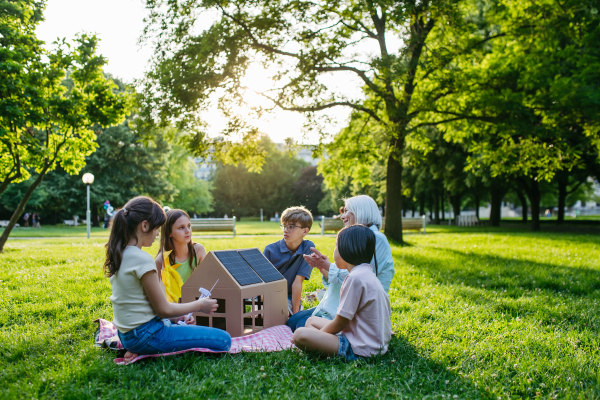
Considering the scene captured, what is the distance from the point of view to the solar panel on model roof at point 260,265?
430 cm

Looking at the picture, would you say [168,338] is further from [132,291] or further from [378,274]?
[378,274]

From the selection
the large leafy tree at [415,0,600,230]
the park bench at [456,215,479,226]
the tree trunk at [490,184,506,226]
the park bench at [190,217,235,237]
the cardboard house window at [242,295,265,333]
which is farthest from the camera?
the park bench at [456,215,479,226]

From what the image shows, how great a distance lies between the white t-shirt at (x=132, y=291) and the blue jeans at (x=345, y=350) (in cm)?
157

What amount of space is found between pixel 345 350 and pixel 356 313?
14.5 inches

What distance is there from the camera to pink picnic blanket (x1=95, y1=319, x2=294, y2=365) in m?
3.78

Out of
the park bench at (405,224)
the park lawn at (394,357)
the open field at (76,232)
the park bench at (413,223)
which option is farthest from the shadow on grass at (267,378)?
the open field at (76,232)

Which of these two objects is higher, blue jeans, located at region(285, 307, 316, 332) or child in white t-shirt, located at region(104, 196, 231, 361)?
child in white t-shirt, located at region(104, 196, 231, 361)

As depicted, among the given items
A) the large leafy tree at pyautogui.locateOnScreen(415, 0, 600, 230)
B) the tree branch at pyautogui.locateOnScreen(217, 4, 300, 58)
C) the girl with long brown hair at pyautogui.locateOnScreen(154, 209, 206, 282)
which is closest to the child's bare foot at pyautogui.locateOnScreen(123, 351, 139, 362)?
the girl with long brown hair at pyautogui.locateOnScreen(154, 209, 206, 282)

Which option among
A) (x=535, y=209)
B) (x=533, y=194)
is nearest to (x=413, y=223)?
(x=535, y=209)

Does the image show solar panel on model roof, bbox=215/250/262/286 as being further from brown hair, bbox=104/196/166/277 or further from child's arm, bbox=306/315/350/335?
brown hair, bbox=104/196/166/277

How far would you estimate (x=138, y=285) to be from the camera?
339cm

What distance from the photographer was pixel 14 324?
480 centimetres

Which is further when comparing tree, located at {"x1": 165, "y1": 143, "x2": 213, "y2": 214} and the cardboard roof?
tree, located at {"x1": 165, "y1": 143, "x2": 213, "y2": 214}

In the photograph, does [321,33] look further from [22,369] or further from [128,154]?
[128,154]
